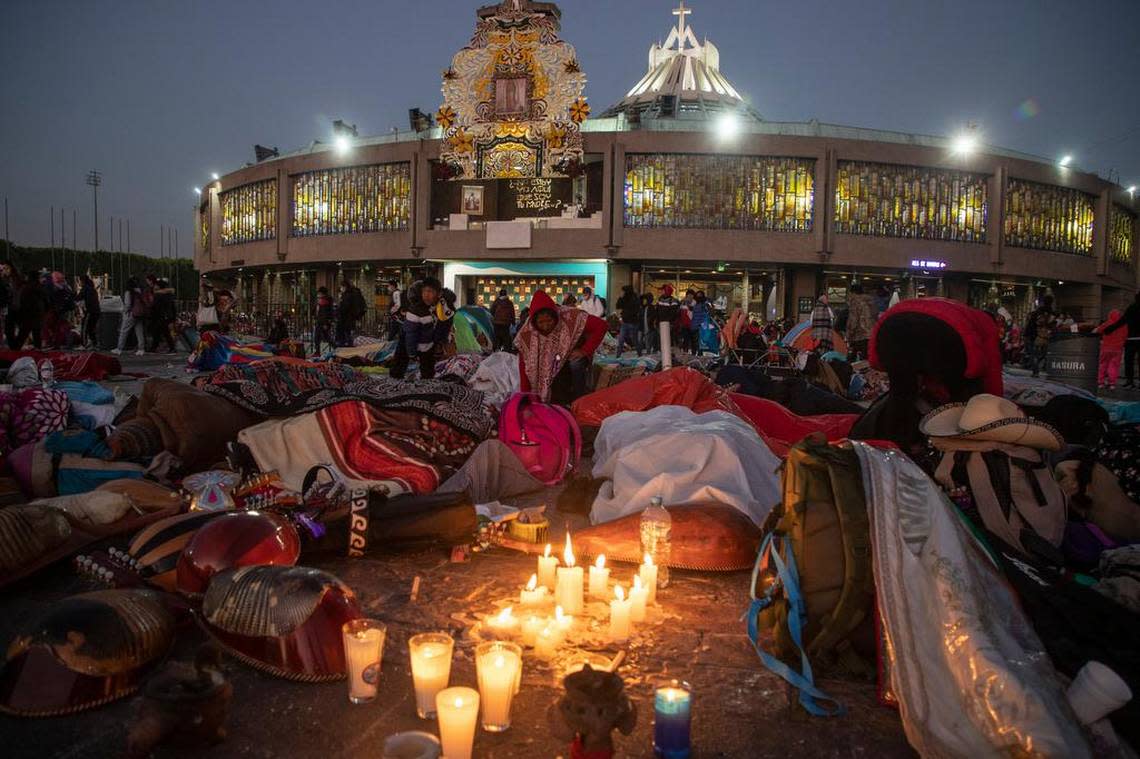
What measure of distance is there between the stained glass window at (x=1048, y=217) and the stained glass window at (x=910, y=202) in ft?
4.95

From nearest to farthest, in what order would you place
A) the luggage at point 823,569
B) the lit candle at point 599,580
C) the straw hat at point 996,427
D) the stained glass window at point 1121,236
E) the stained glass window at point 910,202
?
1. the luggage at point 823,569
2. the lit candle at point 599,580
3. the straw hat at point 996,427
4. the stained glass window at point 910,202
5. the stained glass window at point 1121,236

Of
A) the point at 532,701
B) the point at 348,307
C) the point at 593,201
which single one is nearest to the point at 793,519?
the point at 532,701

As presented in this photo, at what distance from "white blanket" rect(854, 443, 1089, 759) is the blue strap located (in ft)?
0.76

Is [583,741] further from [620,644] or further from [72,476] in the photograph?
[72,476]

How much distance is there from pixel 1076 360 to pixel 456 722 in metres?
9.42

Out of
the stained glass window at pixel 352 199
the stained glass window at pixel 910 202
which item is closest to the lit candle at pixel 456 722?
the stained glass window at pixel 910 202

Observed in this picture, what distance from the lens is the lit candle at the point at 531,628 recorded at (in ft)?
8.31

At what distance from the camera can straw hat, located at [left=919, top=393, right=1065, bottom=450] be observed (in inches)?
121

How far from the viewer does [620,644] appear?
8.63 ft

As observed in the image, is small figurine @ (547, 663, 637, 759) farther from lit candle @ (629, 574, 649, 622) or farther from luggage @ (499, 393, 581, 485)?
luggage @ (499, 393, 581, 485)

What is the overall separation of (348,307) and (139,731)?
15.7m

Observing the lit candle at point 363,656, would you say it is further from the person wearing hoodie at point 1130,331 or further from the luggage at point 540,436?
the person wearing hoodie at point 1130,331

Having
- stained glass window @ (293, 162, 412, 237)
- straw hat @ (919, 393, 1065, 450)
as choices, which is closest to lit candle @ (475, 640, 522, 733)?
straw hat @ (919, 393, 1065, 450)

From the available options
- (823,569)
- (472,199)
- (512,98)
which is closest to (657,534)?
(823,569)
